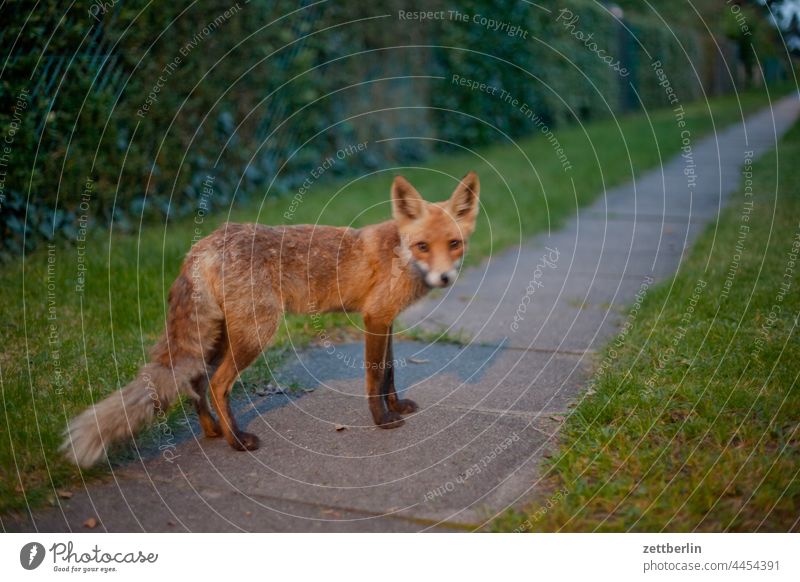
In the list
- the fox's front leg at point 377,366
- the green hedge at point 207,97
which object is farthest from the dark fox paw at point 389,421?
the green hedge at point 207,97

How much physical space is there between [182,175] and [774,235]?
21.5 ft

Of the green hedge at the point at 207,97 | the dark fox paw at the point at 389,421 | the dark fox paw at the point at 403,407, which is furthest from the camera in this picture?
the green hedge at the point at 207,97

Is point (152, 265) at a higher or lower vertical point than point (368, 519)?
higher

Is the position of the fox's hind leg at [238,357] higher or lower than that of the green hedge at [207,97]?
lower

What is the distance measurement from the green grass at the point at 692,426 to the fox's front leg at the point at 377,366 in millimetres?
1024

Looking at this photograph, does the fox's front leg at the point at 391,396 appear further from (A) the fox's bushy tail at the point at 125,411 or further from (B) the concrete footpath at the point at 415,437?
(A) the fox's bushy tail at the point at 125,411

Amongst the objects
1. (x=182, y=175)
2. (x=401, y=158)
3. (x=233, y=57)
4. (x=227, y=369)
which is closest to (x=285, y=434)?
(x=227, y=369)

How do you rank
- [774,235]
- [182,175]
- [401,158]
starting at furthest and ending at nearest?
[401,158] < [182,175] < [774,235]

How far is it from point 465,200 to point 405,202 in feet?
1.25

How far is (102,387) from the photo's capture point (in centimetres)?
434

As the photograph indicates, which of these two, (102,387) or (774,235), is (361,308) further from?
(774,235)

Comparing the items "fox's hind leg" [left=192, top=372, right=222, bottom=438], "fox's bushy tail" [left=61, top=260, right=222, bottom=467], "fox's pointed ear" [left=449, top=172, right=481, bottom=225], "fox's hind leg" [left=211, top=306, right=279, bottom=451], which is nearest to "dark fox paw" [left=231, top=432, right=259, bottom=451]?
"fox's hind leg" [left=211, top=306, right=279, bottom=451]

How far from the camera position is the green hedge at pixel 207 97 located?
6.50m
